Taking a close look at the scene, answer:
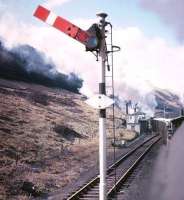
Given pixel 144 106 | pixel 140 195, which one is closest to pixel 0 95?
→ pixel 140 195

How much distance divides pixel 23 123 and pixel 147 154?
1332 centimetres

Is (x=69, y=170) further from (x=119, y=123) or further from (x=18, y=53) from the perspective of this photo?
(x=18, y=53)

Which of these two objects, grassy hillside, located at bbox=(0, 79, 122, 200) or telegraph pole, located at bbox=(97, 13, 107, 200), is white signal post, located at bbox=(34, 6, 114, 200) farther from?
grassy hillside, located at bbox=(0, 79, 122, 200)

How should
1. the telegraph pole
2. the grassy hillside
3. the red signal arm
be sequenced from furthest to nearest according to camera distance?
the grassy hillside
the telegraph pole
the red signal arm

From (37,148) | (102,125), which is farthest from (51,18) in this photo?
(37,148)

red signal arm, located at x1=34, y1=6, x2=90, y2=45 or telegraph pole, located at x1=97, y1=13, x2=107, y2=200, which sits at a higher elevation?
red signal arm, located at x1=34, y1=6, x2=90, y2=45

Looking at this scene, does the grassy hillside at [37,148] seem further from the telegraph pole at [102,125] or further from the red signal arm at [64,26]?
the red signal arm at [64,26]

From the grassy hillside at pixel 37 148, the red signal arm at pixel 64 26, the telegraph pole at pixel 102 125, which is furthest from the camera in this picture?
the grassy hillside at pixel 37 148

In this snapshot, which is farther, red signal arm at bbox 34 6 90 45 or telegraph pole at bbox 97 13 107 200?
telegraph pole at bbox 97 13 107 200

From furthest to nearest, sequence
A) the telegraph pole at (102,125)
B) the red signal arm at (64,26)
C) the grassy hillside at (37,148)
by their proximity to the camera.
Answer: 1. the grassy hillside at (37,148)
2. the telegraph pole at (102,125)
3. the red signal arm at (64,26)

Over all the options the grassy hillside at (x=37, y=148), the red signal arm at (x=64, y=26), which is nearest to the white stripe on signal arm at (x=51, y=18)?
the red signal arm at (x=64, y=26)

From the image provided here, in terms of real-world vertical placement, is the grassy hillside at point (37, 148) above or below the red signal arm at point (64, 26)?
below

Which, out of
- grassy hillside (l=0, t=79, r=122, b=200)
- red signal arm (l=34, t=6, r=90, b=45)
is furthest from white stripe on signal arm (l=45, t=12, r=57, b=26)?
grassy hillside (l=0, t=79, r=122, b=200)

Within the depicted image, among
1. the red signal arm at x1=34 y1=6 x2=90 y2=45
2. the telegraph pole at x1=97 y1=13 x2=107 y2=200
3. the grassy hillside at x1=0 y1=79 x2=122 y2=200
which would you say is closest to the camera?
the red signal arm at x1=34 y1=6 x2=90 y2=45
